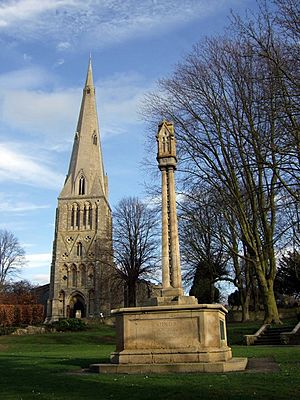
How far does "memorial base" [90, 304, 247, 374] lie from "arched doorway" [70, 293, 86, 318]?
6165cm

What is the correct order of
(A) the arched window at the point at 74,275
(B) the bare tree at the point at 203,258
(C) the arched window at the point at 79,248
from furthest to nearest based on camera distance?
1. (C) the arched window at the point at 79,248
2. (A) the arched window at the point at 74,275
3. (B) the bare tree at the point at 203,258

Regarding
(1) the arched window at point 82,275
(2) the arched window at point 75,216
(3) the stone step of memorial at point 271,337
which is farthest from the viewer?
(2) the arched window at point 75,216

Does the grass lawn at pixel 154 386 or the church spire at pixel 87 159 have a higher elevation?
the church spire at pixel 87 159

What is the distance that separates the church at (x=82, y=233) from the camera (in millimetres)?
69500

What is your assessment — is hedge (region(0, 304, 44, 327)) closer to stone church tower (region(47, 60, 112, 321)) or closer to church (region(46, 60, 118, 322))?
church (region(46, 60, 118, 322))

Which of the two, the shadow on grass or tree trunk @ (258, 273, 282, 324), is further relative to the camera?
tree trunk @ (258, 273, 282, 324)

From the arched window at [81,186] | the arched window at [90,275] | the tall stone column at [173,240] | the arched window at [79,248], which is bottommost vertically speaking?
the tall stone column at [173,240]

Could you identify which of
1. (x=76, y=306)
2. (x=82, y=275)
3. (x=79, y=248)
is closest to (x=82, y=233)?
(x=79, y=248)

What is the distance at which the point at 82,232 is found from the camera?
243 ft

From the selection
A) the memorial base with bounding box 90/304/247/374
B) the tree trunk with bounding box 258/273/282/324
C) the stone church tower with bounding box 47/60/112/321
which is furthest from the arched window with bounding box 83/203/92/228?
the memorial base with bounding box 90/304/247/374

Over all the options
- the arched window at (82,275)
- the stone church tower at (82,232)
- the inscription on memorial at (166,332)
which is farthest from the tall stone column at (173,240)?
the arched window at (82,275)

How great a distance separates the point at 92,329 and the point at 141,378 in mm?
31405

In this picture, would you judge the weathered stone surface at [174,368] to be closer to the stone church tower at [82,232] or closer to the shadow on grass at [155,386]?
the shadow on grass at [155,386]

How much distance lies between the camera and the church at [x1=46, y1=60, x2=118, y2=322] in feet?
228
